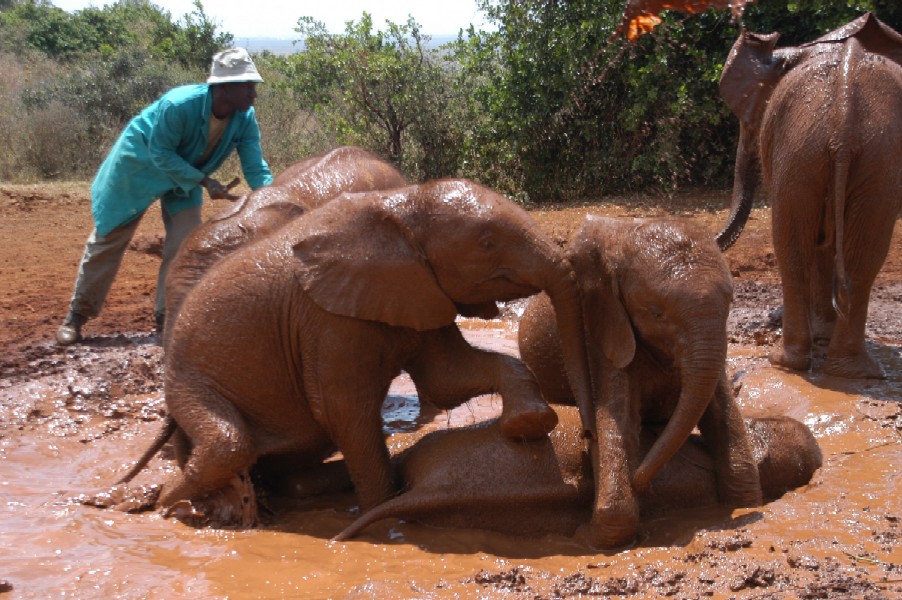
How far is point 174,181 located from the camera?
7.86 meters

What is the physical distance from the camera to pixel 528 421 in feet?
16.1

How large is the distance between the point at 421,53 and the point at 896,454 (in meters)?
10.6

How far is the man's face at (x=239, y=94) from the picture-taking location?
7.53 m

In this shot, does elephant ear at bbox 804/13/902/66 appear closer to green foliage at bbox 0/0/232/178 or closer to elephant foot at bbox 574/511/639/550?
elephant foot at bbox 574/511/639/550

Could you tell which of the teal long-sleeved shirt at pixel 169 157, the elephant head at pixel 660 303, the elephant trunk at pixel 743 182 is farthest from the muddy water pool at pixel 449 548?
the teal long-sleeved shirt at pixel 169 157

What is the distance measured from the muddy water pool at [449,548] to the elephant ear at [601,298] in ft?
2.64

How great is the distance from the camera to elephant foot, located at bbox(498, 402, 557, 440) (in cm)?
489

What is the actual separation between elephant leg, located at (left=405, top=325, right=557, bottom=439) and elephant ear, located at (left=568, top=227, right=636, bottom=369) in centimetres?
37

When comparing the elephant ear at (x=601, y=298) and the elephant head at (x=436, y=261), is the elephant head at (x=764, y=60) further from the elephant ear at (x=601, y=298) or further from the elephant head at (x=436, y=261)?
the elephant head at (x=436, y=261)

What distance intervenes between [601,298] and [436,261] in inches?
30.2

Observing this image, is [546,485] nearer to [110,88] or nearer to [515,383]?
[515,383]

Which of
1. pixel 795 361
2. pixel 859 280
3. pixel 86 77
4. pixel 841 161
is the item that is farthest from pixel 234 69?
pixel 86 77

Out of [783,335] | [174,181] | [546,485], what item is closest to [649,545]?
[546,485]

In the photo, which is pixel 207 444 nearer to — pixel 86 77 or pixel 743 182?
pixel 743 182
